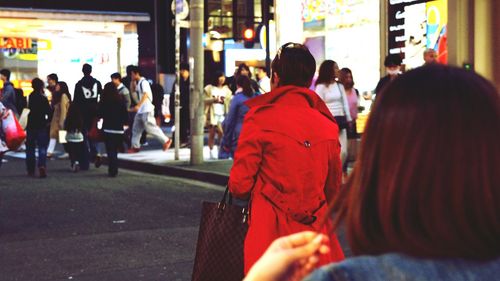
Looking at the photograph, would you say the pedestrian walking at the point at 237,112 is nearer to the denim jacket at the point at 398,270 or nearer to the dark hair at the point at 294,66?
the dark hair at the point at 294,66

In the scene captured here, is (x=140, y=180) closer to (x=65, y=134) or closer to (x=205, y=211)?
(x=65, y=134)

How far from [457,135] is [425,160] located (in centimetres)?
7

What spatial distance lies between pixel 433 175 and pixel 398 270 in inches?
6.8

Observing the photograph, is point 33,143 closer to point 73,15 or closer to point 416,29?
point 416,29

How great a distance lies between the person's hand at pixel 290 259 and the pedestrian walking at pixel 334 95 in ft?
31.0

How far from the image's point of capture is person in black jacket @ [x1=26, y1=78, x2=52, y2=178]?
15023mm

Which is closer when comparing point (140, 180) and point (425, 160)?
point (425, 160)

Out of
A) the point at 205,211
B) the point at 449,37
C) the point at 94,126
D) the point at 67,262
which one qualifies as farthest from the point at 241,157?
the point at 94,126

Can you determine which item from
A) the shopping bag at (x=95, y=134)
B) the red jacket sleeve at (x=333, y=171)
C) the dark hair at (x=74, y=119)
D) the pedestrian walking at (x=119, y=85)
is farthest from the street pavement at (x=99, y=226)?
the pedestrian walking at (x=119, y=85)

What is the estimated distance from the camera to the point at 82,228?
9461 mm

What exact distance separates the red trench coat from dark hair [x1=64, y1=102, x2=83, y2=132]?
11910 millimetres

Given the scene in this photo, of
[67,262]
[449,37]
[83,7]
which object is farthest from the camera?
[83,7]

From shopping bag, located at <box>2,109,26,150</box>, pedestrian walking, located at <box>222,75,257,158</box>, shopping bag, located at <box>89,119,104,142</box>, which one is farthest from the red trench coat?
shopping bag, located at <box>89,119,104,142</box>

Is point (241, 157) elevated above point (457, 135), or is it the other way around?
point (457, 135)
